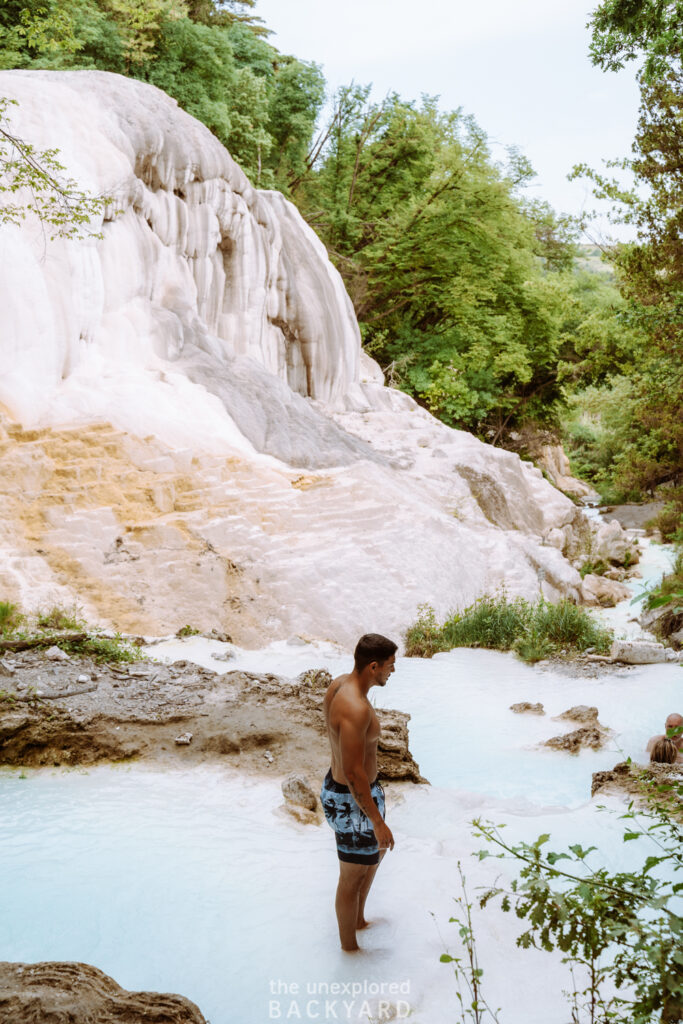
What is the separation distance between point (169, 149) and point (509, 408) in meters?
14.2

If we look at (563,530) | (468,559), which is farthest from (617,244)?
(468,559)

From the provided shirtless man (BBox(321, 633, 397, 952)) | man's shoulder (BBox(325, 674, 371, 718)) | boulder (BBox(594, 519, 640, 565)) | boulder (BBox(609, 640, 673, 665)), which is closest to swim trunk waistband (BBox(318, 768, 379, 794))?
shirtless man (BBox(321, 633, 397, 952))

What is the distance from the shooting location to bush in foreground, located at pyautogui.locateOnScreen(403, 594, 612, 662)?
10.3 m

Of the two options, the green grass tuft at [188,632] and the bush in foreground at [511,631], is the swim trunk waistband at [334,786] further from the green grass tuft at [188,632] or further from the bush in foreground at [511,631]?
the bush in foreground at [511,631]

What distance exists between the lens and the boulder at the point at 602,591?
13438 mm

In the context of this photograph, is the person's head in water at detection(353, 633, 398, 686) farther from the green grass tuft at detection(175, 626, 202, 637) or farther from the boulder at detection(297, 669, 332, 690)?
the green grass tuft at detection(175, 626, 202, 637)

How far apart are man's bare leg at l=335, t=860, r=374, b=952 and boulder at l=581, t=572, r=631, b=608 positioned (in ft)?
33.3

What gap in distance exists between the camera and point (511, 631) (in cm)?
1076

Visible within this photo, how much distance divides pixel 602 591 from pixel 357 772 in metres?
11.2

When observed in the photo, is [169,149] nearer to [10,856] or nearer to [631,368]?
[631,368]

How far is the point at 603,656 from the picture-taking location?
10117mm

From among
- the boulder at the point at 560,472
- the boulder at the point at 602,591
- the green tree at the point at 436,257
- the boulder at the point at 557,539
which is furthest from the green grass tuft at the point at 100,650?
the boulder at the point at 560,472

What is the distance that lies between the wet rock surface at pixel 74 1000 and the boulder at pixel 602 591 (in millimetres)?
11230

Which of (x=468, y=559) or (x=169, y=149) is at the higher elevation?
(x=169, y=149)
